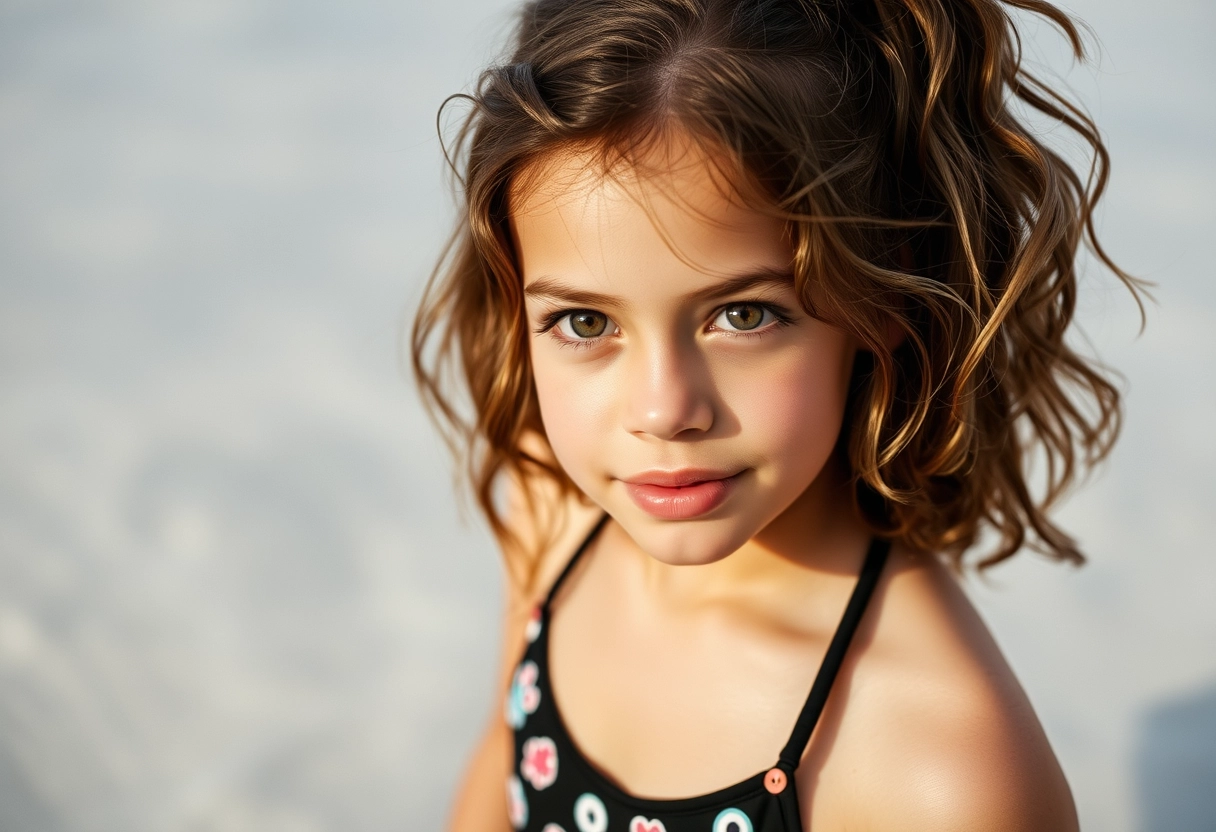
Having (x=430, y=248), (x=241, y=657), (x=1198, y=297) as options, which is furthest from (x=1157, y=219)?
(x=241, y=657)

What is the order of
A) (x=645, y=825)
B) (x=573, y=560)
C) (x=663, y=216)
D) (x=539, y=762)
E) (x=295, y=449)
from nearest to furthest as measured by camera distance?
1. (x=663, y=216)
2. (x=645, y=825)
3. (x=539, y=762)
4. (x=573, y=560)
5. (x=295, y=449)

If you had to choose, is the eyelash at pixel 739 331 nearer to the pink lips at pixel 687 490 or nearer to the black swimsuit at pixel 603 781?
the pink lips at pixel 687 490

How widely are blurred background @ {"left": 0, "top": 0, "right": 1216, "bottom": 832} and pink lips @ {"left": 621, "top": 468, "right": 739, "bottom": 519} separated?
438mm

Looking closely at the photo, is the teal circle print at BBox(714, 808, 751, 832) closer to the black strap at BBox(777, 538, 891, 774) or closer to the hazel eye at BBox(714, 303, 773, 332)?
the black strap at BBox(777, 538, 891, 774)

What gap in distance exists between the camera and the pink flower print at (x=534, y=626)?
43.3 inches

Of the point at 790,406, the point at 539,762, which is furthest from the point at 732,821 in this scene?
the point at 790,406

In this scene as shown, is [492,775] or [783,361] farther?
[492,775]

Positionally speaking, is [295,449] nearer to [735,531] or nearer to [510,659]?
[510,659]

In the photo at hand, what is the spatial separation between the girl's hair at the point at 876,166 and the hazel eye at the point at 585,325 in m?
0.08

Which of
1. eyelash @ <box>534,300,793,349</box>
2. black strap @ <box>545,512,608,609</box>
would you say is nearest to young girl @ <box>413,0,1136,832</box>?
eyelash @ <box>534,300,793,349</box>

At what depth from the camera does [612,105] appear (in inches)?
28.9

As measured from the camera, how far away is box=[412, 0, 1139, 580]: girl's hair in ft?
2.39

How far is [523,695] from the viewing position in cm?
108

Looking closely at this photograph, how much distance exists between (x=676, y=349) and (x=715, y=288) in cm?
5
